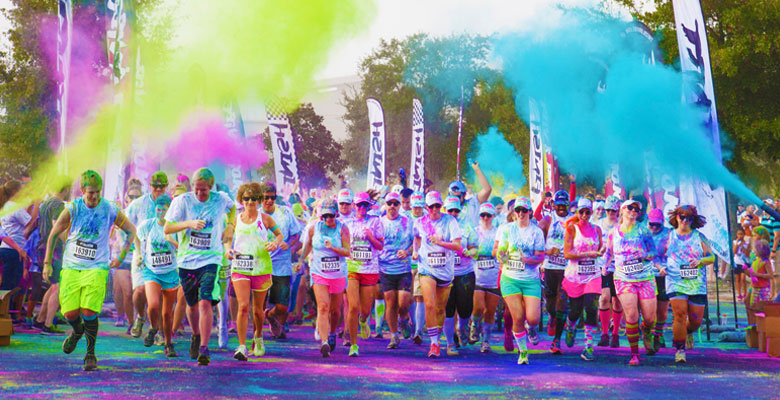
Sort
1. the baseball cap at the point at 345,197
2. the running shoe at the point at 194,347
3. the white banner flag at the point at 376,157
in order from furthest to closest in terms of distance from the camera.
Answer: the white banner flag at the point at 376,157 < the baseball cap at the point at 345,197 < the running shoe at the point at 194,347

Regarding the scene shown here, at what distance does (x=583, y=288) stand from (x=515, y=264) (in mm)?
1392

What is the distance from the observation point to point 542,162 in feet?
77.2

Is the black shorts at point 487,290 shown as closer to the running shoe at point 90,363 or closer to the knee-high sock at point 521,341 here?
the knee-high sock at point 521,341

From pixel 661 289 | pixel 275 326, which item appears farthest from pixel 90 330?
pixel 661 289

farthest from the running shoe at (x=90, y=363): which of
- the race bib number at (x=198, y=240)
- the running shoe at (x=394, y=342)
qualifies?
the running shoe at (x=394, y=342)

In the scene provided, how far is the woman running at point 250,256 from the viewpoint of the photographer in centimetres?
1104

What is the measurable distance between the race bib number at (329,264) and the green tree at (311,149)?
137 feet

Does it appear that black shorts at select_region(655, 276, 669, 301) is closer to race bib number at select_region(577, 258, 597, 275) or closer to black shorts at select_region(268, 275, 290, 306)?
race bib number at select_region(577, 258, 597, 275)

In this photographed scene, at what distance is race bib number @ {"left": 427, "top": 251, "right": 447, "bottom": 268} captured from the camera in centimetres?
1211

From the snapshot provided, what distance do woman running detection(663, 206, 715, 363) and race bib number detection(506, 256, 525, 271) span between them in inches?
74.6

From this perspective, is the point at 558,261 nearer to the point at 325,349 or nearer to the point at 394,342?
the point at 394,342

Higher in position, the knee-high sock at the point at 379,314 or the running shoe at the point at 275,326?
the knee-high sock at the point at 379,314

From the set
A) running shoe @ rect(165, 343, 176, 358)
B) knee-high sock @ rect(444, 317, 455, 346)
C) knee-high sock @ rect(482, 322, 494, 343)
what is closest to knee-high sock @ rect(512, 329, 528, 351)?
knee-high sock @ rect(444, 317, 455, 346)

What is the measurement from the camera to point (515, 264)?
11.7m
